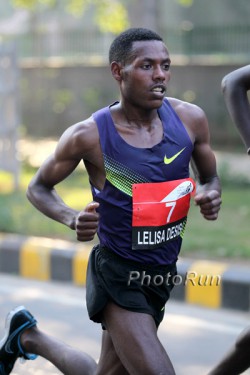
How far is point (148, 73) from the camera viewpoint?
3.49m

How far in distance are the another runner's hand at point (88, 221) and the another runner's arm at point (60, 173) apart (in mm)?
150

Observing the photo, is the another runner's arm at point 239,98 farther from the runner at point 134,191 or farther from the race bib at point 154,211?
the race bib at point 154,211

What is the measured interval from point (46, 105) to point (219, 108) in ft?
11.1

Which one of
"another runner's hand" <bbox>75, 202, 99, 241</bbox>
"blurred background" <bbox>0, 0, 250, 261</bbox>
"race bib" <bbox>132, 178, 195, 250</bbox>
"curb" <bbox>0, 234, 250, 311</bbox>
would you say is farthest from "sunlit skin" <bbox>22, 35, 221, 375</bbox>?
"blurred background" <bbox>0, 0, 250, 261</bbox>

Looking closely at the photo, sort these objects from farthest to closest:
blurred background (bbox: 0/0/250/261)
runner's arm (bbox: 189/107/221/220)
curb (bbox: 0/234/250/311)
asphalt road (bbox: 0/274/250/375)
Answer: blurred background (bbox: 0/0/250/261) < curb (bbox: 0/234/250/311) < asphalt road (bbox: 0/274/250/375) < runner's arm (bbox: 189/107/221/220)

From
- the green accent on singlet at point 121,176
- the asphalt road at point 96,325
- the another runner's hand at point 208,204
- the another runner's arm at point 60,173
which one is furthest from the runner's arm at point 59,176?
the asphalt road at point 96,325

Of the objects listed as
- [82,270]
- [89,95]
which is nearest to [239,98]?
[82,270]

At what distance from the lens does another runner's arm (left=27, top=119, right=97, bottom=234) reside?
3.57 meters

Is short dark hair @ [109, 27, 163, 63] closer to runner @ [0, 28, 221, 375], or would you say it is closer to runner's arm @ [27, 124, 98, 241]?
runner @ [0, 28, 221, 375]

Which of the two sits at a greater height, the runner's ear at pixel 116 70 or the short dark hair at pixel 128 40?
the short dark hair at pixel 128 40

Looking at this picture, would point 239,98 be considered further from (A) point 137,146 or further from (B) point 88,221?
(B) point 88,221

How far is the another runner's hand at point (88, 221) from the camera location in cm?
330

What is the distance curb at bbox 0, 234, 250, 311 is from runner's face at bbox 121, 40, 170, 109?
2306 mm

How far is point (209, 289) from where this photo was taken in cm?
612
